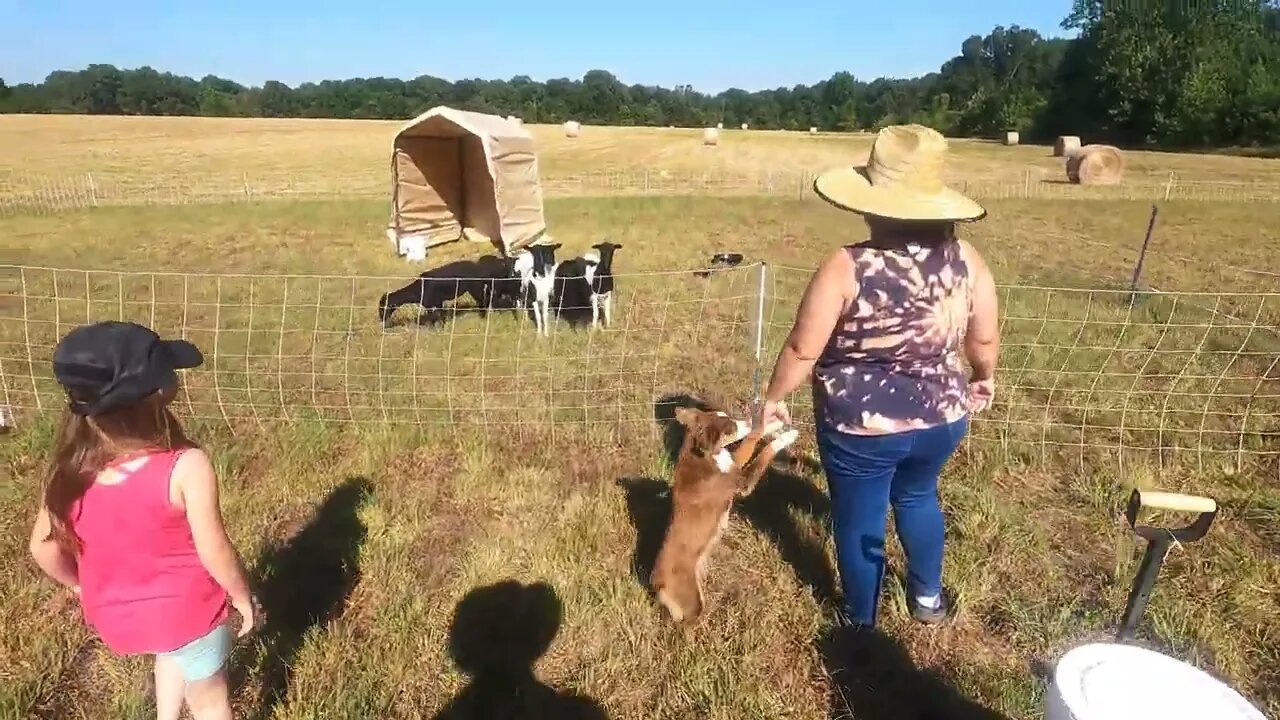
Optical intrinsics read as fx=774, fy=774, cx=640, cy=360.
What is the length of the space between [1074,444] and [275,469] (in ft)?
15.0

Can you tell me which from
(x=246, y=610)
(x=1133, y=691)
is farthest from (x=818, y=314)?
(x=246, y=610)

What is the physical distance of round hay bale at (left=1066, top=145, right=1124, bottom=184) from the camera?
23812 millimetres

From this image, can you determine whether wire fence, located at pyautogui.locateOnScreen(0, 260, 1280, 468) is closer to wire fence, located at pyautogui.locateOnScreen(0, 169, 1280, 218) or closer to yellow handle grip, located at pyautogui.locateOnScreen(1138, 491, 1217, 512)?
yellow handle grip, located at pyautogui.locateOnScreen(1138, 491, 1217, 512)

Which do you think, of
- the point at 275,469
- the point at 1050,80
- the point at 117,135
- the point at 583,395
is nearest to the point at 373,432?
the point at 275,469

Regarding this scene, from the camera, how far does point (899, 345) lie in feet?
8.01

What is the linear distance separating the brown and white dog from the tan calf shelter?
32.7ft

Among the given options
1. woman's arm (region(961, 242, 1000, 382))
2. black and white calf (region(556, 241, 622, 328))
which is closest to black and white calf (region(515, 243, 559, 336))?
black and white calf (region(556, 241, 622, 328))

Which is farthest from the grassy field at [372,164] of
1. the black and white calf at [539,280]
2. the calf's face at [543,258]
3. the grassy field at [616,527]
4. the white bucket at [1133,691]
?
the white bucket at [1133,691]

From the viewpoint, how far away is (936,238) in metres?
2.37

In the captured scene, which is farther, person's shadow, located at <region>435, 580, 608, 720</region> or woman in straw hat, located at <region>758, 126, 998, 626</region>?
person's shadow, located at <region>435, 580, 608, 720</region>

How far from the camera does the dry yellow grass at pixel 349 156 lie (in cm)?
2370

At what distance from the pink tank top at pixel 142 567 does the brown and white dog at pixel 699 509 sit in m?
1.58

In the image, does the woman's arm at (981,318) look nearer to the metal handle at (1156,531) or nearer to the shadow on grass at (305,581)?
the metal handle at (1156,531)

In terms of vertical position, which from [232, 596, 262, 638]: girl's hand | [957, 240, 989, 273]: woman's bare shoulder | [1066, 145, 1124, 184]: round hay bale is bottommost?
[232, 596, 262, 638]: girl's hand
